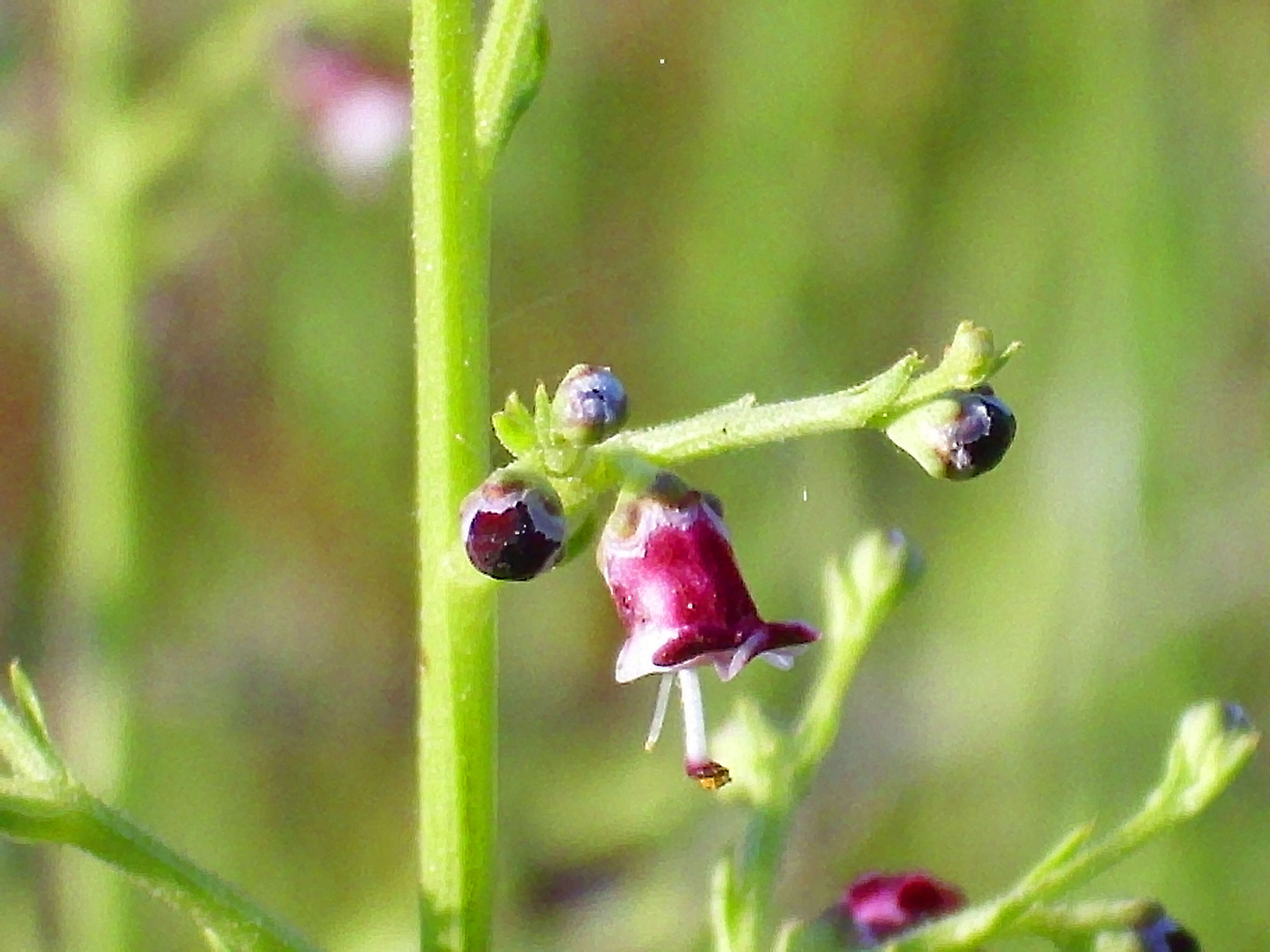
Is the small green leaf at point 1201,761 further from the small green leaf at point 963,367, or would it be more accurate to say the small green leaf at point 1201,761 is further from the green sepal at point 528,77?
the green sepal at point 528,77

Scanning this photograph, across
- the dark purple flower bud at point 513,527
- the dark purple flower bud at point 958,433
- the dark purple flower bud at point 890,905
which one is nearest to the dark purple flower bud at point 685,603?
the dark purple flower bud at point 513,527

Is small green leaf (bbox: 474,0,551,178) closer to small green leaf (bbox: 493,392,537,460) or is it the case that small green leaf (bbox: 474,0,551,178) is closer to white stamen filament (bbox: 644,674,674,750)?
small green leaf (bbox: 493,392,537,460)

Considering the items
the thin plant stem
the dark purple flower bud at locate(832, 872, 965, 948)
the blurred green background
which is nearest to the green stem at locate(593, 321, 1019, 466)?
the dark purple flower bud at locate(832, 872, 965, 948)

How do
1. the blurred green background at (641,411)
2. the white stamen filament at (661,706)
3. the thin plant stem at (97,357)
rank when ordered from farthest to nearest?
1. the blurred green background at (641,411)
2. the thin plant stem at (97,357)
3. the white stamen filament at (661,706)

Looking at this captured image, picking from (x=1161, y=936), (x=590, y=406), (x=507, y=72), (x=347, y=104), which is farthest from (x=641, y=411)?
(x=590, y=406)

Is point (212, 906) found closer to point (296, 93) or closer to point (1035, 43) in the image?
point (296, 93)
